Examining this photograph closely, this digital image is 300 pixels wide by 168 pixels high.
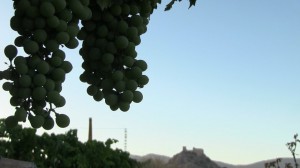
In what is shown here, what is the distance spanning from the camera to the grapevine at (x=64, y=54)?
217cm

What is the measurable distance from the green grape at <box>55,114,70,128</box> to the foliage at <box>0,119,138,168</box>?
738cm

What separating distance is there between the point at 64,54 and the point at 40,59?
131 millimetres

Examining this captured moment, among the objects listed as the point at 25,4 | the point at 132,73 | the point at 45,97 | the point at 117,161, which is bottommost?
the point at 45,97

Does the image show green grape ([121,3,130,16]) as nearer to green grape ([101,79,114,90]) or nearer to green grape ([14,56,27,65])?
green grape ([101,79,114,90])

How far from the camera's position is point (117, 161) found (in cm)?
1116

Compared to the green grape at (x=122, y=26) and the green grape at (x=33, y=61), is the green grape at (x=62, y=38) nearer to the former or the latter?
the green grape at (x=33, y=61)

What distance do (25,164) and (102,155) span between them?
4.27 m

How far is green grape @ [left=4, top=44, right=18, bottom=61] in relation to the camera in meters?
2.26

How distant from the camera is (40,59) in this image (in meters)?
2.21

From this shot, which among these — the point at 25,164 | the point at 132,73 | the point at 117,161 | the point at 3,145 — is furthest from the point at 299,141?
the point at 132,73

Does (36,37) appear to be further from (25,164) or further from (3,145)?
(3,145)

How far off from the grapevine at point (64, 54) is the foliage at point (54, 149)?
23.6 ft

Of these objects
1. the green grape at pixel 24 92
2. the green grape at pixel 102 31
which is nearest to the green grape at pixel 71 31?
the green grape at pixel 102 31

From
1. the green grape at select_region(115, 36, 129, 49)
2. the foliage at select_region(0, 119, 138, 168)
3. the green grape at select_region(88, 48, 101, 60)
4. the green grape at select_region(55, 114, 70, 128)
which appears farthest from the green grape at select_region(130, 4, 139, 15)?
the foliage at select_region(0, 119, 138, 168)
